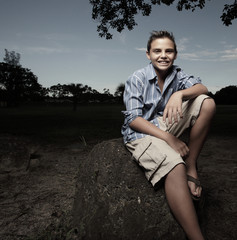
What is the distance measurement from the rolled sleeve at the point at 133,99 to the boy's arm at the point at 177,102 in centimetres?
30

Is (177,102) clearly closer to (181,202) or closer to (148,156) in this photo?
(148,156)

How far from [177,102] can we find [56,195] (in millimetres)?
2389

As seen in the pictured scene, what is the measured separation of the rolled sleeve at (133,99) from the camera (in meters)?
2.37

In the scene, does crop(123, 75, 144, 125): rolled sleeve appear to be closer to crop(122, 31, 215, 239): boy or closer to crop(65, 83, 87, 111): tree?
crop(122, 31, 215, 239): boy

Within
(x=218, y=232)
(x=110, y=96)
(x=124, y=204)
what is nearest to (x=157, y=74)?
(x=124, y=204)

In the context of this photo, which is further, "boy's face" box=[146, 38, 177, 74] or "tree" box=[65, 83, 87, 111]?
"tree" box=[65, 83, 87, 111]

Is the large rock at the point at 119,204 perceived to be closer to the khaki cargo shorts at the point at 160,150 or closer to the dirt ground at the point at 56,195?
the khaki cargo shorts at the point at 160,150

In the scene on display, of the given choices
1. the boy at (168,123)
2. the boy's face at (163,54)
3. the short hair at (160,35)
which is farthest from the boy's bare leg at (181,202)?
the short hair at (160,35)

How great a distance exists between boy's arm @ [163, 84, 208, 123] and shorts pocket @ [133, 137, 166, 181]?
→ 0.31 meters

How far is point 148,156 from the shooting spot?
212 cm

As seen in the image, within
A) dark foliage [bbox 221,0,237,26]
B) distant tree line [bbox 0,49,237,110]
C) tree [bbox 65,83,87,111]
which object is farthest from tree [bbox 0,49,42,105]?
dark foliage [bbox 221,0,237,26]

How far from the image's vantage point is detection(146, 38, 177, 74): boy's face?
8.41ft

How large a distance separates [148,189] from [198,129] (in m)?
0.78

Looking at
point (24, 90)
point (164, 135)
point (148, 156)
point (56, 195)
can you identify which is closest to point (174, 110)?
point (164, 135)
